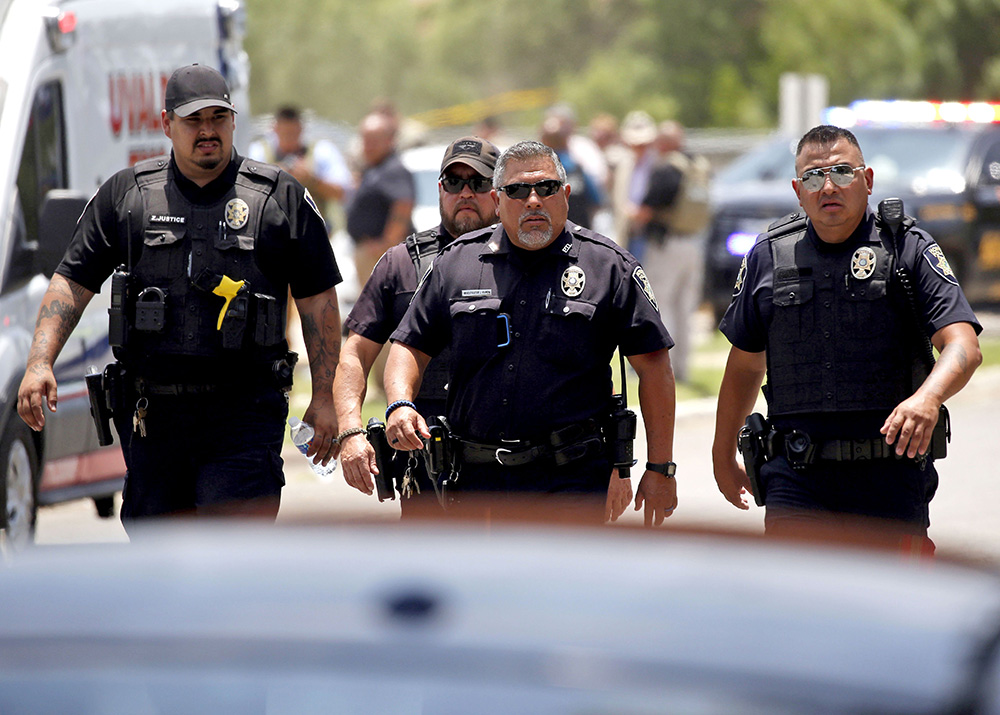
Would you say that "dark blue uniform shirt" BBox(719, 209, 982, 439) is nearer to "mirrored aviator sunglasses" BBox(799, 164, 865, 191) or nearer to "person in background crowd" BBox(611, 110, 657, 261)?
"mirrored aviator sunglasses" BBox(799, 164, 865, 191)

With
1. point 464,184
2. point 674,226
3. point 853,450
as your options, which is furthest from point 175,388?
point 674,226

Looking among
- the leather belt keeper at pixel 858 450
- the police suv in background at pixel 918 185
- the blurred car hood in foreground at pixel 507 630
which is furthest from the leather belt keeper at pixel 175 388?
the police suv in background at pixel 918 185

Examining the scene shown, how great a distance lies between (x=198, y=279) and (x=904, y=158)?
40.5 ft

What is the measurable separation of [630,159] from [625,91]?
171 feet

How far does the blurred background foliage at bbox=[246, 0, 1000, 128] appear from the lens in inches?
1923

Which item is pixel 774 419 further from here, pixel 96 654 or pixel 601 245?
pixel 96 654

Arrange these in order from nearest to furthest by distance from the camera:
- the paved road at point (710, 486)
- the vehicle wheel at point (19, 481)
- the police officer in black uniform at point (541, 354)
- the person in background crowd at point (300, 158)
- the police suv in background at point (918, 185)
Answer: the police officer in black uniform at point (541, 354)
the vehicle wheel at point (19, 481)
the paved road at point (710, 486)
the person in background crowd at point (300, 158)
the police suv in background at point (918, 185)

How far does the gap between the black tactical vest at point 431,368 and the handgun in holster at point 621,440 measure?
734mm

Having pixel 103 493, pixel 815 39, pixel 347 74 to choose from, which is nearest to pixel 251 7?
pixel 347 74

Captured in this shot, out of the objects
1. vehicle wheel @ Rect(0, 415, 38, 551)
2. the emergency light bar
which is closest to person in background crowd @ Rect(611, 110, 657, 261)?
the emergency light bar

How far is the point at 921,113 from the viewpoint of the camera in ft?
53.8

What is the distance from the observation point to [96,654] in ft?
4.88

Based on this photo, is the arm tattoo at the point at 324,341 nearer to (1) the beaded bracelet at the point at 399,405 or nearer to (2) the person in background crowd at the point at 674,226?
(1) the beaded bracelet at the point at 399,405

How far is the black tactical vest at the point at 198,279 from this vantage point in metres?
4.89
